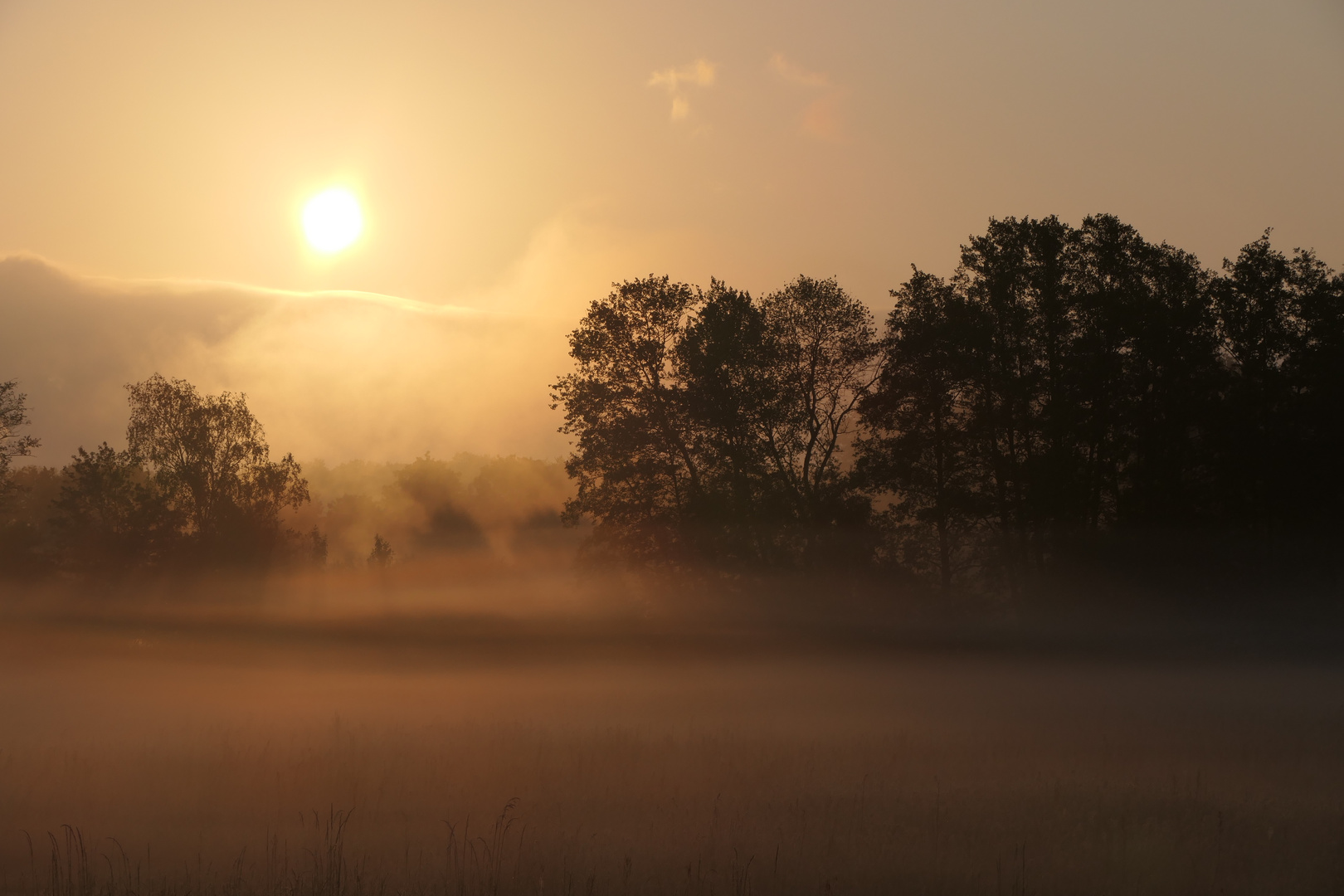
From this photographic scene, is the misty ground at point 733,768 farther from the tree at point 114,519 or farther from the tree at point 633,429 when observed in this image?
the tree at point 114,519

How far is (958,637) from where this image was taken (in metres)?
36.3

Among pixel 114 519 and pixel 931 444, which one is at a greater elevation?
pixel 931 444

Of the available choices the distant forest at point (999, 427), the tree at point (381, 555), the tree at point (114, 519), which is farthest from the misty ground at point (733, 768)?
the tree at point (381, 555)

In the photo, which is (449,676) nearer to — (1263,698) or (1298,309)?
(1263,698)

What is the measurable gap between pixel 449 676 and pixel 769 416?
1621cm

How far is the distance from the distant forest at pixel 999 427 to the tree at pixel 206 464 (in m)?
25.8

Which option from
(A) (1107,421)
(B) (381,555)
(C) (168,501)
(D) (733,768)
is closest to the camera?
(D) (733,768)

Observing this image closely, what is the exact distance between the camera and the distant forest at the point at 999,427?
3569 cm

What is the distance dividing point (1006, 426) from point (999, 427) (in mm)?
279

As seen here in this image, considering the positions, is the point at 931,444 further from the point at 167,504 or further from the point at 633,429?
the point at 167,504

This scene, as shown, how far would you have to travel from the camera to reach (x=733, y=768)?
659 inches

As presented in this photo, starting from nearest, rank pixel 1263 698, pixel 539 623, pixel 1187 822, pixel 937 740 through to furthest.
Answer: pixel 1187 822
pixel 937 740
pixel 1263 698
pixel 539 623

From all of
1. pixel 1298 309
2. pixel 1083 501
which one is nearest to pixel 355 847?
pixel 1083 501

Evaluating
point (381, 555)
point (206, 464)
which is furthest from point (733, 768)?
point (381, 555)
